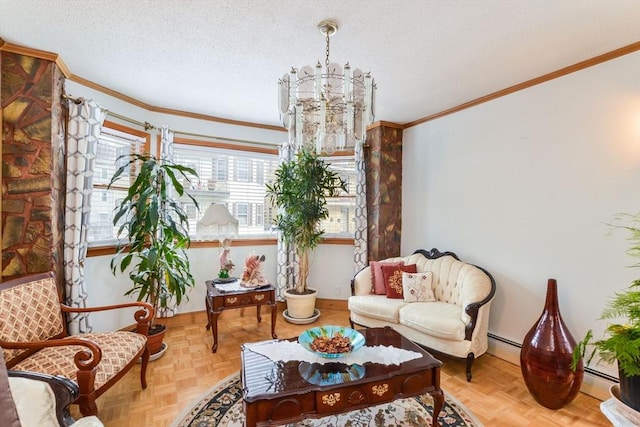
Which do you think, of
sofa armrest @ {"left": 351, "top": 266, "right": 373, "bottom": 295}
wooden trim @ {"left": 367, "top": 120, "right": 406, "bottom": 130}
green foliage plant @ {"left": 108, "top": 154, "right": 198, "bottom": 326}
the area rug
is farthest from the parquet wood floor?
wooden trim @ {"left": 367, "top": 120, "right": 406, "bottom": 130}

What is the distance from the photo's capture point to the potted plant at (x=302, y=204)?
3.78m

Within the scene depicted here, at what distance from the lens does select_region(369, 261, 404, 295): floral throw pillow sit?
350 cm

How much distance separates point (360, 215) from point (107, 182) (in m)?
3.00

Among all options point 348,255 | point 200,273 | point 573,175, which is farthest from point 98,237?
point 573,175

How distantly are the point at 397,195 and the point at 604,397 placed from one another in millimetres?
2766

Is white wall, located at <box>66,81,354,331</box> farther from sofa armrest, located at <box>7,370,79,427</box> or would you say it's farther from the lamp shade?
sofa armrest, located at <box>7,370,79,427</box>

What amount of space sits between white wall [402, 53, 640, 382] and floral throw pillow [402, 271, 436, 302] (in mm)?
563

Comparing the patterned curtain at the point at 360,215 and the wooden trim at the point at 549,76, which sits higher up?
the wooden trim at the point at 549,76

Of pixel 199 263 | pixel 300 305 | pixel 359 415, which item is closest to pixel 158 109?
pixel 199 263

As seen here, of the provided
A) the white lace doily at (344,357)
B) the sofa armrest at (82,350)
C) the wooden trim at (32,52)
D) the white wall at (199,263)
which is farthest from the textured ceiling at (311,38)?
→ the white lace doily at (344,357)

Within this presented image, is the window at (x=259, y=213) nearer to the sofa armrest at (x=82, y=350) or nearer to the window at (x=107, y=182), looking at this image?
the window at (x=107, y=182)

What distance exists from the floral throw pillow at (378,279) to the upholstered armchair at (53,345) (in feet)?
7.66

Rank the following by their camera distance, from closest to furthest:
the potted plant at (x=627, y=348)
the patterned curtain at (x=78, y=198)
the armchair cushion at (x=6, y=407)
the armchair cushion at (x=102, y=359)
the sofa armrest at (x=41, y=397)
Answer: the potted plant at (x=627, y=348) → the armchair cushion at (x=6, y=407) → the sofa armrest at (x=41, y=397) → the armchair cushion at (x=102, y=359) → the patterned curtain at (x=78, y=198)

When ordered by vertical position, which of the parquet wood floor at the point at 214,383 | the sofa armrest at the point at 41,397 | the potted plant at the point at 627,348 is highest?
the potted plant at the point at 627,348
